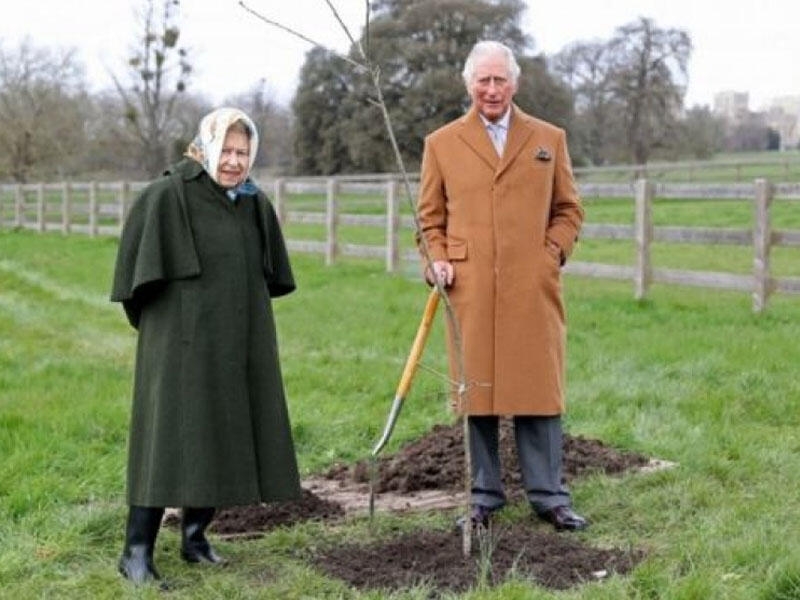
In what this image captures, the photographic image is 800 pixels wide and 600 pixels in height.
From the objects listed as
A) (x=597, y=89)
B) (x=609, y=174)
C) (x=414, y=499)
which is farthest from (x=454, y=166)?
(x=597, y=89)

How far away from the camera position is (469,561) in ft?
15.1

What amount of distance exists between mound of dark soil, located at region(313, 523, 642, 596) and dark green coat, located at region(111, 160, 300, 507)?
1.26 ft

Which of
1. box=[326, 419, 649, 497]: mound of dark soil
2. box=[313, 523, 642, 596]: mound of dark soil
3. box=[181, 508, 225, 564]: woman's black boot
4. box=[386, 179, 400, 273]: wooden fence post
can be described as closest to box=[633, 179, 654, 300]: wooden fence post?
box=[386, 179, 400, 273]: wooden fence post

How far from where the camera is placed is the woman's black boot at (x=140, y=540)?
14.9ft

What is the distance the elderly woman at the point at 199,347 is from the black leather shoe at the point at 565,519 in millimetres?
1148

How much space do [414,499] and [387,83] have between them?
42675 mm

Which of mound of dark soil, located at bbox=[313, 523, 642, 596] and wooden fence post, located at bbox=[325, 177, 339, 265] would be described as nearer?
mound of dark soil, located at bbox=[313, 523, 642, 596]

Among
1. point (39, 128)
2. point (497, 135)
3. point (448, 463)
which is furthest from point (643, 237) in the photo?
point (39, 128)

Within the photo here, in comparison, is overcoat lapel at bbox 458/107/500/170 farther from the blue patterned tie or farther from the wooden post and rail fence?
the wooden post and rail fence

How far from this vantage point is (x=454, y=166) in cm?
523

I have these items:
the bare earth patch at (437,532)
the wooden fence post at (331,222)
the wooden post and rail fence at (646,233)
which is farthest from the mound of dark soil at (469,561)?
the wooden fence post at (331,222)

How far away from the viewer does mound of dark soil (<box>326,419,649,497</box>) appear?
598 centimetres

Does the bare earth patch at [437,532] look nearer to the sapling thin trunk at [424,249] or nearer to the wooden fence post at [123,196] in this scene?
the sapling thin trunk at [424,249]

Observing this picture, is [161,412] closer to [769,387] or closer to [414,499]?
[414,499]
